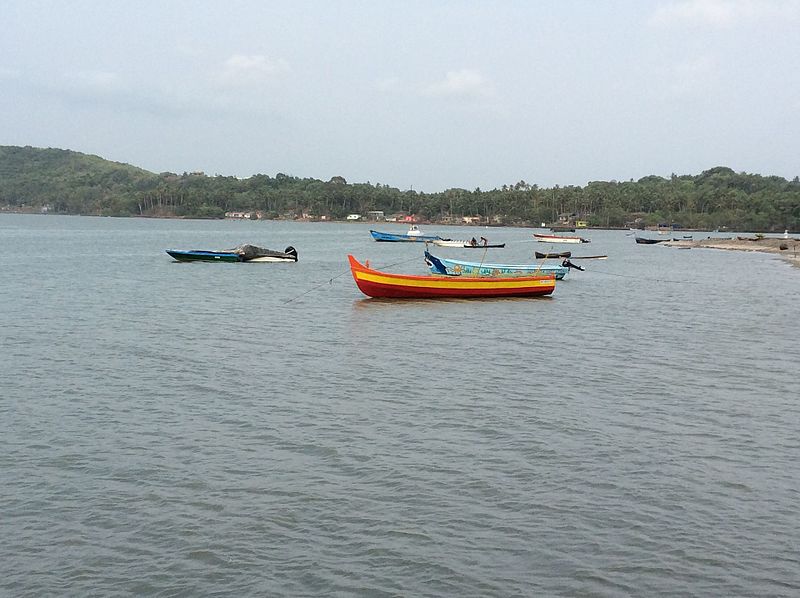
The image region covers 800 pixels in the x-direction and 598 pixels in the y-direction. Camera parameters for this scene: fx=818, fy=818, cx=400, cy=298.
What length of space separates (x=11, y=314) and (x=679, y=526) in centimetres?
3141

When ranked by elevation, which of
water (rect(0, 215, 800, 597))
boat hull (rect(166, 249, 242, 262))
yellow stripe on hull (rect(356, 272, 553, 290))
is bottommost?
water (rect(0, 215, 800, 597))

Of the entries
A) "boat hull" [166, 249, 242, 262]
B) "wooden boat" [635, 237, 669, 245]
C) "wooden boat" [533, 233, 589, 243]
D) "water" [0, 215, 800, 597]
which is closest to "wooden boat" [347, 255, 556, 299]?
"water" [0, 215, 800, 597]

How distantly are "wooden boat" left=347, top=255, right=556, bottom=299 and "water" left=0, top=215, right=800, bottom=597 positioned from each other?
8.37 meters

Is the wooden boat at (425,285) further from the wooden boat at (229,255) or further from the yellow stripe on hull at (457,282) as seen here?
the wooden boat at (229,255)

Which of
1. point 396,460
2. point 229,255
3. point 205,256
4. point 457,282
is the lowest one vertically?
point 396,460

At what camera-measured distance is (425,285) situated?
4138 cm

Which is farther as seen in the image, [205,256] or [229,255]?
[205,256]

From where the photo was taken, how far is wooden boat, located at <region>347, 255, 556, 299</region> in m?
41.1

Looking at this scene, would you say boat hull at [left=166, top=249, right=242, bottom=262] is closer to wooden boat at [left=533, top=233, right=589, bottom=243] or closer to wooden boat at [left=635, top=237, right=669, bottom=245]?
wooden boat at [left=533, top=233, right=589, bottom=243]

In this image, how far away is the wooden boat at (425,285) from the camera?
41.1 m

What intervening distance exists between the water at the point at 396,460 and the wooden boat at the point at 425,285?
8.37 meters

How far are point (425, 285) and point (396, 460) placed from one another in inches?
1055

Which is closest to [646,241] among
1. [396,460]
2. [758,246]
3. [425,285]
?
[758,246]

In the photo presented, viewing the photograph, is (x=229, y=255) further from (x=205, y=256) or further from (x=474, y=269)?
(x=474, y=269)
